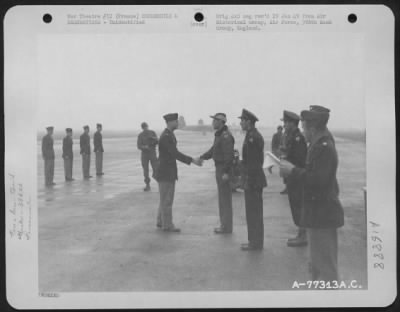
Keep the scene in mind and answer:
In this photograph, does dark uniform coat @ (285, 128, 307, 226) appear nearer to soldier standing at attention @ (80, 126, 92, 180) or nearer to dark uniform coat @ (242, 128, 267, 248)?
dark uniform coat @ (242, 128, 267, 248)

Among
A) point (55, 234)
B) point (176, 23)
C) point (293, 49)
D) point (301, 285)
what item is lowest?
point (301, 285)

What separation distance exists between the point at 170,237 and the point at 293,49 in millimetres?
1047

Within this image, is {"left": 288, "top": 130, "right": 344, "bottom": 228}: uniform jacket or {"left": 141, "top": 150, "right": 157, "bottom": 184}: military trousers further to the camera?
{"left": 141, "top": 150, "right": 157, "bottom": 184}: military trousers

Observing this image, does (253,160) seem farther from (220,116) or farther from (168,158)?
(168,158)

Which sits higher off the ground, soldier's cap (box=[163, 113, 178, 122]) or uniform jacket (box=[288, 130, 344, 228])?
soldier's cap (box=[163, 113, 178, 122])

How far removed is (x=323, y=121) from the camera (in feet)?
6.20

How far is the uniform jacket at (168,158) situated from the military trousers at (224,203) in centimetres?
18

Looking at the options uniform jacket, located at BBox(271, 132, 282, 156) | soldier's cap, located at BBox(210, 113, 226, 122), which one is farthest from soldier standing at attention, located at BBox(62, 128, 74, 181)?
uniform jacket, located at BBox(271, 132, 282, 156)

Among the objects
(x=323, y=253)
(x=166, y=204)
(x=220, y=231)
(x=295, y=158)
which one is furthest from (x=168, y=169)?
(x=323, y=253)

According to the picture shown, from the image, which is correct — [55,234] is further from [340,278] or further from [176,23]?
[340,278]

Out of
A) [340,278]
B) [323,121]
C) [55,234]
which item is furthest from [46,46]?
[340,278]

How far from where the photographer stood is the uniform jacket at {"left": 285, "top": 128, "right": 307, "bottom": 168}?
72.4 inches

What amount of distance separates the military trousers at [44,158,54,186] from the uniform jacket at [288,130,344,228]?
1090 mm

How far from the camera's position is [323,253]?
1.89 meters
